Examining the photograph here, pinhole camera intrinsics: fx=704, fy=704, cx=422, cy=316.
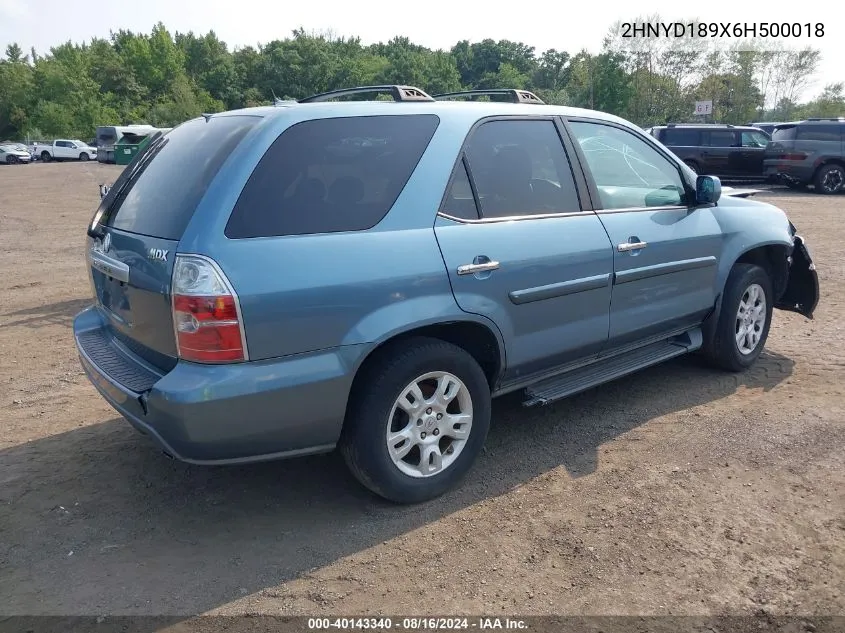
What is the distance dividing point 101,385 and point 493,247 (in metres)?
1.97

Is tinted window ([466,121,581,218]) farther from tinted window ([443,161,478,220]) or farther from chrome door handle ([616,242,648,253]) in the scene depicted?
chrome door handle ([616,242,648,253])

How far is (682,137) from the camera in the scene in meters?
18.5

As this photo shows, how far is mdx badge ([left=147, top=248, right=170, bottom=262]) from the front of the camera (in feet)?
9.33

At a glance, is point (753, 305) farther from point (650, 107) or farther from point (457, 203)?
point (650, 107)

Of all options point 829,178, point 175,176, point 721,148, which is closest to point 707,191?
point 175,176

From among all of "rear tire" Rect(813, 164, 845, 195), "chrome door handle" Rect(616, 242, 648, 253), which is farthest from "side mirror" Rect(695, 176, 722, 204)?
"rear tire" Rect(813, 164, 845, 195)

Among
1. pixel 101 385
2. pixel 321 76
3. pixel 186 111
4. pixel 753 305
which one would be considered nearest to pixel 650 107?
pixel 321 76

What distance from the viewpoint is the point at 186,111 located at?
209ft

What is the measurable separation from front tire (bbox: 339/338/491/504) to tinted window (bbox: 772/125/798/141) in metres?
17.3

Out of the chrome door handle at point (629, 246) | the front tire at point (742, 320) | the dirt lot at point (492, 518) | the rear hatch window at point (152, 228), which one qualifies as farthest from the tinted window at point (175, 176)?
the front tire at point (742, 320)

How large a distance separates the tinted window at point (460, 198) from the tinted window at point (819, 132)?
55.9 feet

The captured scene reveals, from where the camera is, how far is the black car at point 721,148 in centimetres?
1828

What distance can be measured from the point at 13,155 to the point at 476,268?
5367cm

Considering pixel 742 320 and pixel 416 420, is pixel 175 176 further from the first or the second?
pixel 742 320
